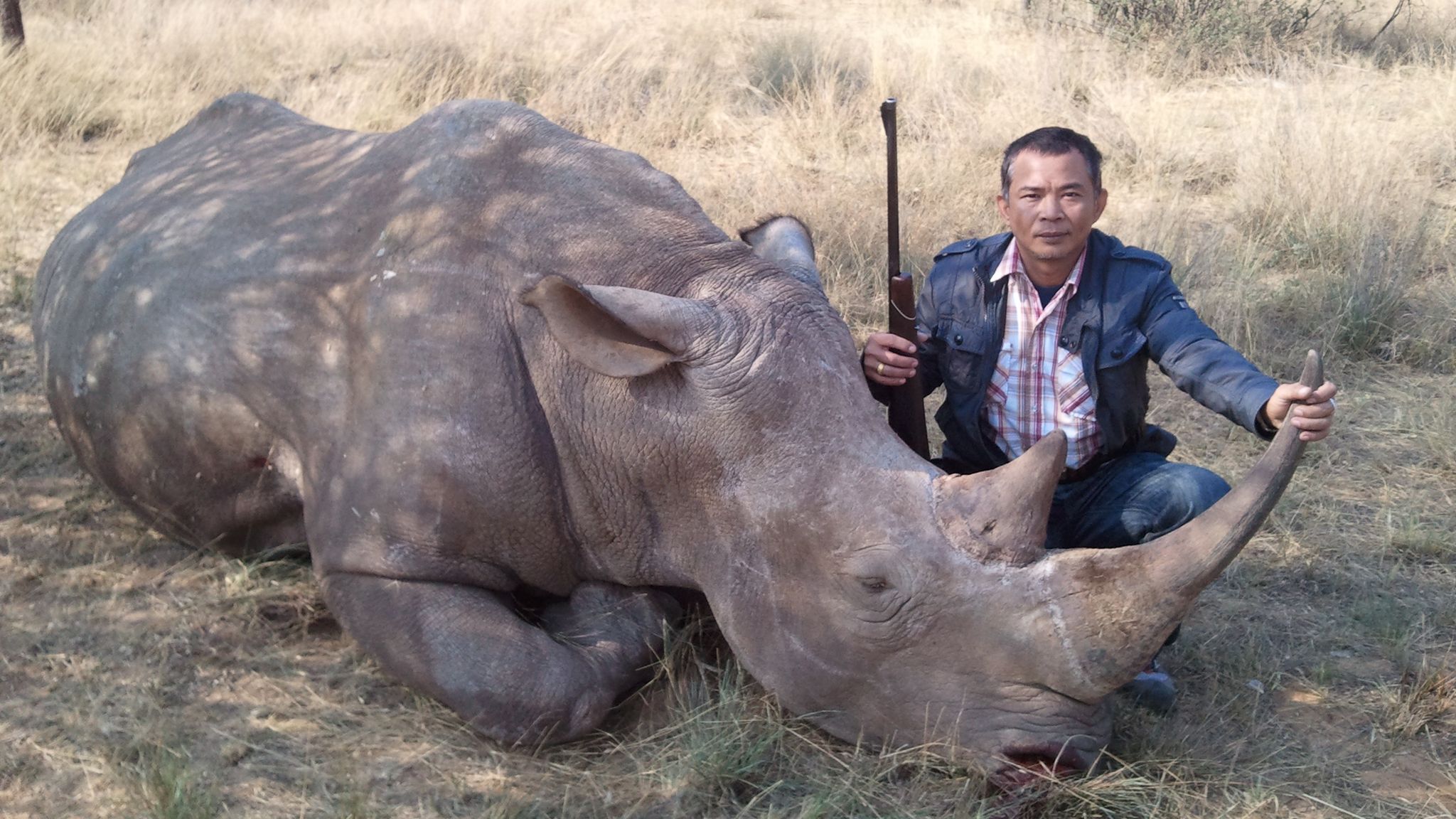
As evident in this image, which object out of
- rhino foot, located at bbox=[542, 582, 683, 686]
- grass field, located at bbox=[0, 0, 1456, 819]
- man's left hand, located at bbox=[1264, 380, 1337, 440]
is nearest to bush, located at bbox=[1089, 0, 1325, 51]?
grass field, located at bbox=[0, 0, 1456, 819]

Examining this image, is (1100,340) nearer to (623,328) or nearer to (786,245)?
(786,245)

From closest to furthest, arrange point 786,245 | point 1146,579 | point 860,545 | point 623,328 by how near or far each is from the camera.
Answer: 1. point 1146,579
2. point 860,545
3. point 623,328
4. point 786,245

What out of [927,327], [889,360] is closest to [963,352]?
[927,327]

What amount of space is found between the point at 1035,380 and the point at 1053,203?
0.57m

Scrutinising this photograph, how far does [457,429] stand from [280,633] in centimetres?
109

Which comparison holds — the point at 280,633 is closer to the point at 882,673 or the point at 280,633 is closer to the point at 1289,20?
the point at 882,673

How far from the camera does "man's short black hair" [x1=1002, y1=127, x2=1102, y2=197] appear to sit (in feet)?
13.5

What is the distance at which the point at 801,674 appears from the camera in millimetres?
3607

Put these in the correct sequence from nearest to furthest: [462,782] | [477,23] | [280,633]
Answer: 1. [462,782]
2. [280,633]
3. [477,23]

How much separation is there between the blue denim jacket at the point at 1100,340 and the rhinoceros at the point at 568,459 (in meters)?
0.57

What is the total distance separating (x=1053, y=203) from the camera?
4102 millimetres

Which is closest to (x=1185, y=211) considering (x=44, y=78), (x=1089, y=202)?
(x=1089, y=202)

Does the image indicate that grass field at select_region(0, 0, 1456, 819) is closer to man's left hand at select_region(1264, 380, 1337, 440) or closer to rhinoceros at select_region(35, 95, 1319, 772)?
rhinoceros at select_region(35, 95, 1319, 772)

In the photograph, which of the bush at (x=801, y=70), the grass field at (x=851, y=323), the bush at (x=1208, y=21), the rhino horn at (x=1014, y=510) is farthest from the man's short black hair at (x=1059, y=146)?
the bush at (x=1208, y=21)
